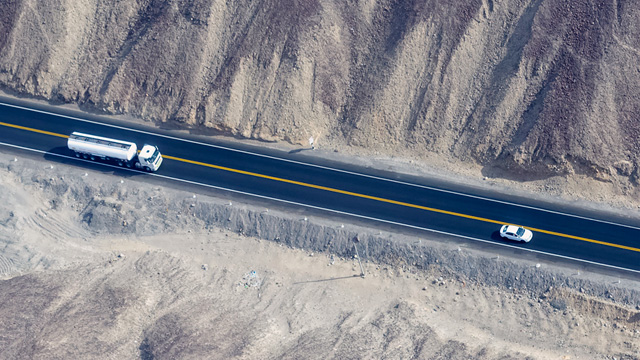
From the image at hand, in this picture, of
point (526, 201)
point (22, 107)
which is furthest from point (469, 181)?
point (22, 107)

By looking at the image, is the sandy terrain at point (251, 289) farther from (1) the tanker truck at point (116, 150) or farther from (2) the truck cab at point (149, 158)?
(1) the tanker truck at point (116, 150)

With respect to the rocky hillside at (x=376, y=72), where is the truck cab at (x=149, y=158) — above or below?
below

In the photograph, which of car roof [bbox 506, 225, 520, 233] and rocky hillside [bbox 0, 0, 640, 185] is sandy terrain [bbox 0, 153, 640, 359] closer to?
car roof [bbox 506, 225, 520, 233]

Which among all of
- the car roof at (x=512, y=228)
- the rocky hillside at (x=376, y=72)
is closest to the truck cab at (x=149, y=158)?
the rocky hillside at (x=376, y=72)

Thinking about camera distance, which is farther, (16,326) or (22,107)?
(22,107)

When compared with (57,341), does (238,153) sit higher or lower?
higher

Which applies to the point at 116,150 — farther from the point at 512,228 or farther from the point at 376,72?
the point at 512,228

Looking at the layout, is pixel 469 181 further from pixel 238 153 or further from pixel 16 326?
pixel 16 326

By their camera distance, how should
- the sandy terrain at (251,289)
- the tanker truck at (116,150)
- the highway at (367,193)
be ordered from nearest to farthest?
1. the sandy terrain at (251,289)
2. the highway at (367,193)
3. the tanker truck at (116,150)
